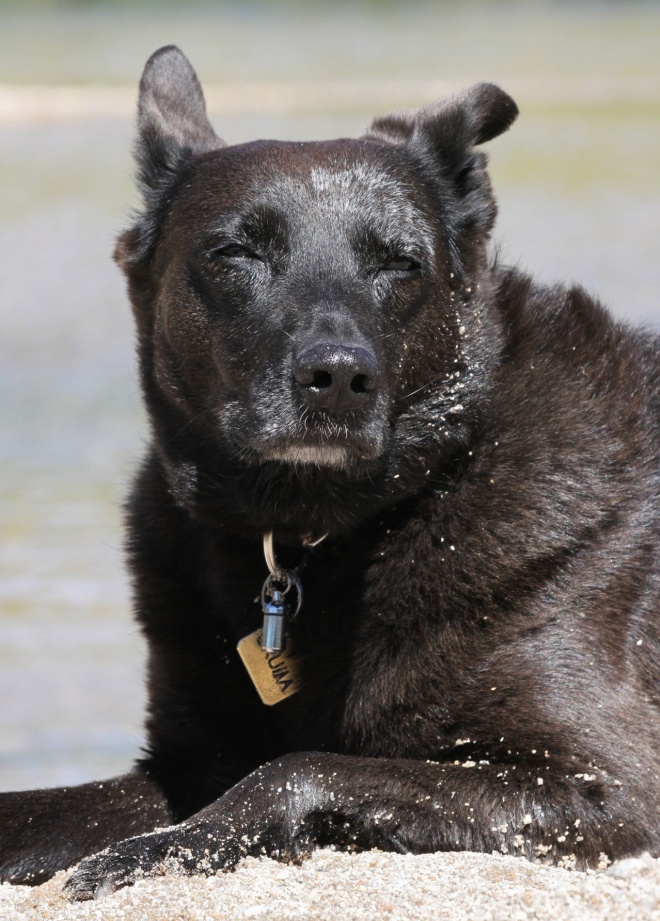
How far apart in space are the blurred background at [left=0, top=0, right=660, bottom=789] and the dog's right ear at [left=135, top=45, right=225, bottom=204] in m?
0.20

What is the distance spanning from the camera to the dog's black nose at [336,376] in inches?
137

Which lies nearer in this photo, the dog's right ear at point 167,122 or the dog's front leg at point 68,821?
the dog's front leg at point 68,821

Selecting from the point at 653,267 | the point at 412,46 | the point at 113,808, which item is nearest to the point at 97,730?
the point at 113,808

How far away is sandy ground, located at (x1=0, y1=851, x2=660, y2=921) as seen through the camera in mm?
2818

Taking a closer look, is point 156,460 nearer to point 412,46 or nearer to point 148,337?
point 148,337

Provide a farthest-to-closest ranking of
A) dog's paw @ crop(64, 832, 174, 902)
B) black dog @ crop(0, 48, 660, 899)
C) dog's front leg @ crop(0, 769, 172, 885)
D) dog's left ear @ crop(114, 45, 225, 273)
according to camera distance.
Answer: dog's left ear @ crop(114, 45, 225, 273) → dog's front leg @ crop(0, 769, 172, 885) → black dog @ crop(0, 48, 660, 899) → dog's paw @ crop(64, 832, 174, 902)

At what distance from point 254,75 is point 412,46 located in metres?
12.8

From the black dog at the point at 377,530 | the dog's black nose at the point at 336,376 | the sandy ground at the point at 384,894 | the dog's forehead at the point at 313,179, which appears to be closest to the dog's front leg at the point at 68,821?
the black dog at the point at 377,530

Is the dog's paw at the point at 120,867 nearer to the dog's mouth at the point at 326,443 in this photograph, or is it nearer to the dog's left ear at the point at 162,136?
the dog's mouth at the point at 326,443

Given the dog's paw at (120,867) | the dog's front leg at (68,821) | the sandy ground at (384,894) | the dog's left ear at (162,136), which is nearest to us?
the sandy ground at (384,894)

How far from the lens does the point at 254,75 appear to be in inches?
1288

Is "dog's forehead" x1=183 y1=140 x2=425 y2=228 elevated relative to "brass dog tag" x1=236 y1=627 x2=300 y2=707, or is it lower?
elevated

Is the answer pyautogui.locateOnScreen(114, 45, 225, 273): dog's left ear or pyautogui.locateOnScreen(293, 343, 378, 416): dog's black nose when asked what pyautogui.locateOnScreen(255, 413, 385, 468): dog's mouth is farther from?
pyautogui.locateOnScreen(114, 45, 225, 273): dog's left ear

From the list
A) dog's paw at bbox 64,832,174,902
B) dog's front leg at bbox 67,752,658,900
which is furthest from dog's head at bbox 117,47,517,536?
dog's paw at bbox 64,832,174,902
